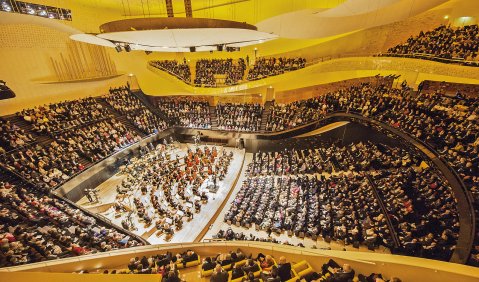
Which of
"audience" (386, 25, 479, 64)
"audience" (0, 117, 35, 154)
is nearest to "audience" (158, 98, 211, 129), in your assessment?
"audience" (0, 117, 35, 154)

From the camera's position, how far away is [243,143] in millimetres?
15914

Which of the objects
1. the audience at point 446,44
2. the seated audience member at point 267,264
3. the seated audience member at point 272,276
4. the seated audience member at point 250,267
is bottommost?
the seated audience member at point 267,264

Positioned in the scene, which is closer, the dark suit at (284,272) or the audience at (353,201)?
the dark suit at (284,272)

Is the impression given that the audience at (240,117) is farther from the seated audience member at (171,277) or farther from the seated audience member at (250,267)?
the seated audience member at (171,277)

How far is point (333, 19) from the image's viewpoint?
10.1m

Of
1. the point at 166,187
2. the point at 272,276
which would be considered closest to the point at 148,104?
the point at 166,187

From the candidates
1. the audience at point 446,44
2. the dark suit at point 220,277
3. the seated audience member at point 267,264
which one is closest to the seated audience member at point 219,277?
the dark suit at point 220,277

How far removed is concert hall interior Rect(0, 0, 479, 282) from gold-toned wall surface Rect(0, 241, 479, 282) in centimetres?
3

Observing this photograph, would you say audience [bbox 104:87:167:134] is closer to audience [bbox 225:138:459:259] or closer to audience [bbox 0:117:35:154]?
audience [bbox 0:117:35:154]

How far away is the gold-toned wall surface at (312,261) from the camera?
3775 mm

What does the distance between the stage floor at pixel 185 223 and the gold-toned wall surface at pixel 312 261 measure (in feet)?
9.41

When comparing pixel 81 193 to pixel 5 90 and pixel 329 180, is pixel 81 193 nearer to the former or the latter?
pixel 5 90

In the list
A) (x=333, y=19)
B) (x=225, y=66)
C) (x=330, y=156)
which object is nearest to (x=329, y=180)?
(x=330, y=156)

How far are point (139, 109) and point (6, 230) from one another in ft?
38.7
